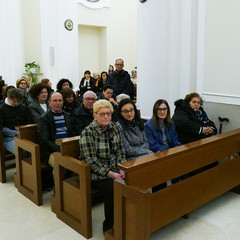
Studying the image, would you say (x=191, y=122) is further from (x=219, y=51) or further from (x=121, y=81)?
(x=121, y=81)

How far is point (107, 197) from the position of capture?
266 centimetres

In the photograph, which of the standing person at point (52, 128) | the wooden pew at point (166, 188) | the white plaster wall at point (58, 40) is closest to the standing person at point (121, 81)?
the standing person at point (52, 128)

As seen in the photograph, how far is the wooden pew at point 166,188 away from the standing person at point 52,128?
49.4 inches

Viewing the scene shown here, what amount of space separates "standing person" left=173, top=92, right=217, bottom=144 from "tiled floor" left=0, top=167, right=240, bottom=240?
75 cm

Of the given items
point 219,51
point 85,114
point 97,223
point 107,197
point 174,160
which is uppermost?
point 219,51

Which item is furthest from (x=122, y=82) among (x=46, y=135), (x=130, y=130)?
(x=130, y=130)

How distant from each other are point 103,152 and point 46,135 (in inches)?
34.5

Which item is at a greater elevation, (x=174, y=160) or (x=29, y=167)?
(x=174, y=160)

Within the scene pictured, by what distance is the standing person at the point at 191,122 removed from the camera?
367 centimetres

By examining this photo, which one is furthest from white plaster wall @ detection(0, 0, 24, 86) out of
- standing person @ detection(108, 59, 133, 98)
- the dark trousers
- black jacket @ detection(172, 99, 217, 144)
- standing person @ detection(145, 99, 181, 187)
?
the dark trousers

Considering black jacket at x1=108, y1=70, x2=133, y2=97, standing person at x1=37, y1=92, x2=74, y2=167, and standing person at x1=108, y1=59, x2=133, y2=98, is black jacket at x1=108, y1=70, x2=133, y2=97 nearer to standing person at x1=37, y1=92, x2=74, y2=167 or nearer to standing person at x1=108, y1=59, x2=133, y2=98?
standing person at x1=108, y1=59, x2=133, y2=98

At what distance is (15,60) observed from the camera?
30.5 feet

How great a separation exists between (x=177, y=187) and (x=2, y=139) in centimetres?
229

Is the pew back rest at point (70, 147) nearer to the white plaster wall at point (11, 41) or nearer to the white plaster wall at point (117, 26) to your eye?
the white plaster wall at point (11, 41)
